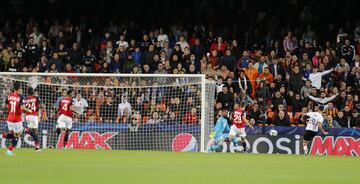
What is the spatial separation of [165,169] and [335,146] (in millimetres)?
9928

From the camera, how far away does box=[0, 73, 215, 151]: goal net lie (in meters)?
25.8

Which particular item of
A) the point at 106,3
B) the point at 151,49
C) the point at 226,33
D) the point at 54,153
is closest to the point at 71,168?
the point at 54,153

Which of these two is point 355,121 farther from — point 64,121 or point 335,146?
point 64,121

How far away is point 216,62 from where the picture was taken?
1118 inches

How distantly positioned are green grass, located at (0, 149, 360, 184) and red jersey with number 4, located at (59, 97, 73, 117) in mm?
3450

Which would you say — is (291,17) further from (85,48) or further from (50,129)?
(50,129)

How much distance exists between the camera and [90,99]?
26.6 metres

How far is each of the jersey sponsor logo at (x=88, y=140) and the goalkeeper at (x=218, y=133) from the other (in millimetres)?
3012

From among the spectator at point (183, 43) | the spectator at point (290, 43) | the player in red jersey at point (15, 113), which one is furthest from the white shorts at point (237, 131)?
the player in red jersey at point (15, 113)

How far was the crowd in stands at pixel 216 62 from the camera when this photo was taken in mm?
26109

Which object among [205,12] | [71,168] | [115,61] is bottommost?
[71,168]

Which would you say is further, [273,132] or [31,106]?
[273,132]

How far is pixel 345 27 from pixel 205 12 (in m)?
5.34

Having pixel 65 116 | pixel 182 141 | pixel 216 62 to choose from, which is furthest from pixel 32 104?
pixel 216 62
